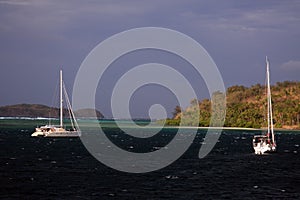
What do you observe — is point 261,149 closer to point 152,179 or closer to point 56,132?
point 152,179

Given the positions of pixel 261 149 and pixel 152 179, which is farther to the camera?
pixel 261 149

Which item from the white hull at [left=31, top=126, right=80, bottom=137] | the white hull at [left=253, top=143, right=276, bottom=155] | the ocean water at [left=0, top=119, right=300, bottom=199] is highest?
the white hull at [left=31, top=126, right=80, bottom=137]

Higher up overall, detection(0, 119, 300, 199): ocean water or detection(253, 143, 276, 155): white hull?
detection(253, 143, 276, 155): white hull

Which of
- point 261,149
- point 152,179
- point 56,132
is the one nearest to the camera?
point 152,179

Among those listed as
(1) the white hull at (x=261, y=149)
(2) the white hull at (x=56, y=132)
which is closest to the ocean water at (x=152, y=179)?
(1) the white hull at (x=261, y=149)

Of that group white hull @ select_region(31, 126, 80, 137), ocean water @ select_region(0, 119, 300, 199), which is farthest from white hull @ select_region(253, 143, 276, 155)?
white hull @ select_region(31, 126, 80, 137)

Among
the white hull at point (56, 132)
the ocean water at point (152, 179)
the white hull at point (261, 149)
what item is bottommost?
the ocean water at point (152, 179)

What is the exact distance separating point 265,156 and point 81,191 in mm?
52415

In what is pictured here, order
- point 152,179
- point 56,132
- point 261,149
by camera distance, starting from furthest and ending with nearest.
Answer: point 56,132 → point 261,149 → point 152,179

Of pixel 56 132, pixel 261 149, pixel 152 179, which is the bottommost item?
pixel 152 179

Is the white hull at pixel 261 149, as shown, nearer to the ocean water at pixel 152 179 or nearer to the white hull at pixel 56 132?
the ocean water at pixel 152 179

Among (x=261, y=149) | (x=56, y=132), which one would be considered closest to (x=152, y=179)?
(x=261, y=149)

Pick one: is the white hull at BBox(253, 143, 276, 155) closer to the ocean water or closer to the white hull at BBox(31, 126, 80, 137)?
the ocean water

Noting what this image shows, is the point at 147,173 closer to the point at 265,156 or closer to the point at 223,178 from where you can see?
the point at 223,178
